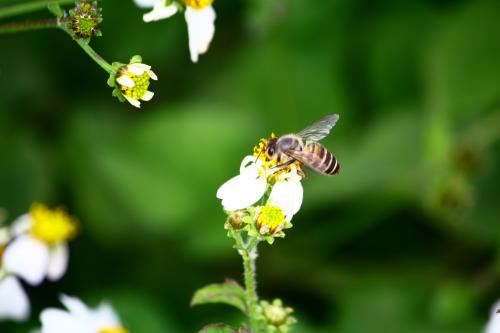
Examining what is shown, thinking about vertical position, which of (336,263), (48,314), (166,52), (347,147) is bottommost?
(48,314)

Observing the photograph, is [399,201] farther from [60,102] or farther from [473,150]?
[60,102]

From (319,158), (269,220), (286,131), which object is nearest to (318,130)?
(319,158)

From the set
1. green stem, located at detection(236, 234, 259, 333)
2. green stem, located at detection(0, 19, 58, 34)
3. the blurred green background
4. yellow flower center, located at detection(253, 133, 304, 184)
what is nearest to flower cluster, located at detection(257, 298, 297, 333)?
green stem, located at detection(236, 234, 259, 333)

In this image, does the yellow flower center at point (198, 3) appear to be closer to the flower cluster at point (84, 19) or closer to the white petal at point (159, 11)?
the white petal at point (159, 11)

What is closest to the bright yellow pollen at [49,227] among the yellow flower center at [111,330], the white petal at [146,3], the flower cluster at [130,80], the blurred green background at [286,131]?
the yellow flower center at [111,330]

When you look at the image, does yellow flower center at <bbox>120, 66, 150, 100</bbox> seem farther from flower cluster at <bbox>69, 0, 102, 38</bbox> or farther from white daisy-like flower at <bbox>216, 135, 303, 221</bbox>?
white daisy-like flower at <bbox>216, 135, 303, 221</bbox>

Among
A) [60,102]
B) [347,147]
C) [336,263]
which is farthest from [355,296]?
[60,102]
